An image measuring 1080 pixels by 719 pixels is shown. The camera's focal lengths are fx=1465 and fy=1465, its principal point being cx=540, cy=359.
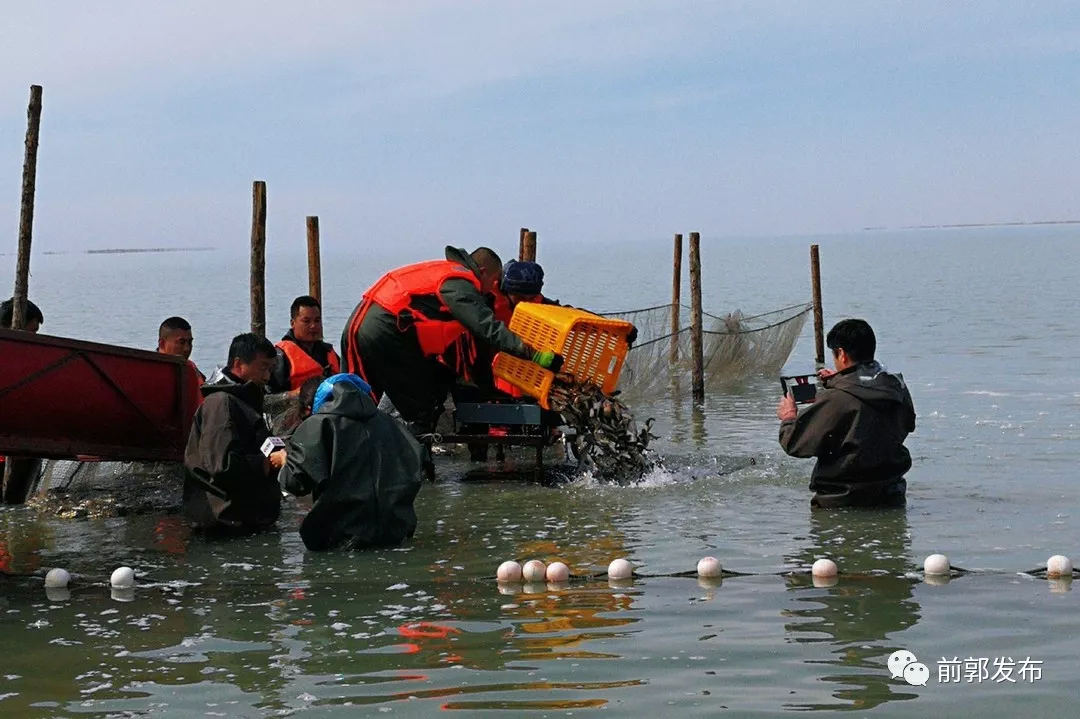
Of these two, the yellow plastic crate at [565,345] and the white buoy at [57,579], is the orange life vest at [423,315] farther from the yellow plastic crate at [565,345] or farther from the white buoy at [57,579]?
the white buoy at [57,579]

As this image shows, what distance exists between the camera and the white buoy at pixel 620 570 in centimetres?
739

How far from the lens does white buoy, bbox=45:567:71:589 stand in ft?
24.8

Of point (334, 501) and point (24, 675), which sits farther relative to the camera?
point (334, 501)

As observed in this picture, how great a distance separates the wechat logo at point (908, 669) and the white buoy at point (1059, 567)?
60.1 inches

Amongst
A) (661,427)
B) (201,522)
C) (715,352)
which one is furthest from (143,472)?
(715,352)

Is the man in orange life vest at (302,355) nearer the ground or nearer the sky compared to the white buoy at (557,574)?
A: nearer the sky

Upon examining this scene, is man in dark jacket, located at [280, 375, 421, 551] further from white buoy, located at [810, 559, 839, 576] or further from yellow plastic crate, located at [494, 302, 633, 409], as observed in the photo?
yellow plastic crate, located at [494, 302, 633, 409]

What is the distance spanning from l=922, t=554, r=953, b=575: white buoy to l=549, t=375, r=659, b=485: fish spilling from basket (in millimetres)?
3355

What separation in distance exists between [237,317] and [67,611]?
3657 centimetres

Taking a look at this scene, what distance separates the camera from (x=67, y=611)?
7.11 meters

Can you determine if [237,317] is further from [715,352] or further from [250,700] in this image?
[250,700]

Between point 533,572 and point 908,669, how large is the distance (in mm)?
2175

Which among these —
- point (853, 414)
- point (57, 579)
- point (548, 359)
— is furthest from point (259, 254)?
point (853, 414)

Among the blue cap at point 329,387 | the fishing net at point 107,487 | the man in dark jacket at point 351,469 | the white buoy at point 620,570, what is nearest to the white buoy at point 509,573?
the white buoy at point 620,570
